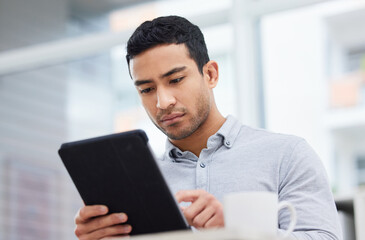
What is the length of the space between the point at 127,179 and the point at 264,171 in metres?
0.48

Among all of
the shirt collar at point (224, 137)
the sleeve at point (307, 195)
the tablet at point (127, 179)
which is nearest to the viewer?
the tablet at point (127, 179)

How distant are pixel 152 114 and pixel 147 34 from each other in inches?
8.5

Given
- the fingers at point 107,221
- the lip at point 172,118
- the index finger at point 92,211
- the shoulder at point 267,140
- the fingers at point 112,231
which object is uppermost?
the lip at point 172,118

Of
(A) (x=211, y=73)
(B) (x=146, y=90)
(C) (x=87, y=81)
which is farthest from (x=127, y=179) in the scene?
(C) (x=87, y=81)

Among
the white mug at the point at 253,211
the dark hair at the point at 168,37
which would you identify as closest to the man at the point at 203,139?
the dark hair at the point at 168,37

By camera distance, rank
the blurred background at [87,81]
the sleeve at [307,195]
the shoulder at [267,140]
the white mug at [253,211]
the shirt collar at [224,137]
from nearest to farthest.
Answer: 1. the white mug at [253,211]
2. the sleeve at [307,195]
3. the shoulder at [267,140]
4. the shirt collar at [224,137]
5. the blurred background at [87,81]

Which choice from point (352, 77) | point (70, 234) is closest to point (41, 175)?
point (70, 234)

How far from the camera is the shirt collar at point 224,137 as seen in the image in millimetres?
1568

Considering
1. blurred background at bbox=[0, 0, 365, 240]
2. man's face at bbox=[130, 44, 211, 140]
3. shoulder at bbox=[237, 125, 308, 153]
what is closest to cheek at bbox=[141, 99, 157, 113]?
man's face at bbox=[130, 44, 211, 140]

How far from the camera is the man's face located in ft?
5.04

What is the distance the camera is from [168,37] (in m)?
1.58

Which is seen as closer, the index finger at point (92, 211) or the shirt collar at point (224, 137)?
the index finger at point (92, 211)

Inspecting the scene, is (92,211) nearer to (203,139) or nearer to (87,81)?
(203,139)

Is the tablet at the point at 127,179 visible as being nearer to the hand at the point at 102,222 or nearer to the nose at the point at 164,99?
the hand at the point at 102,222
